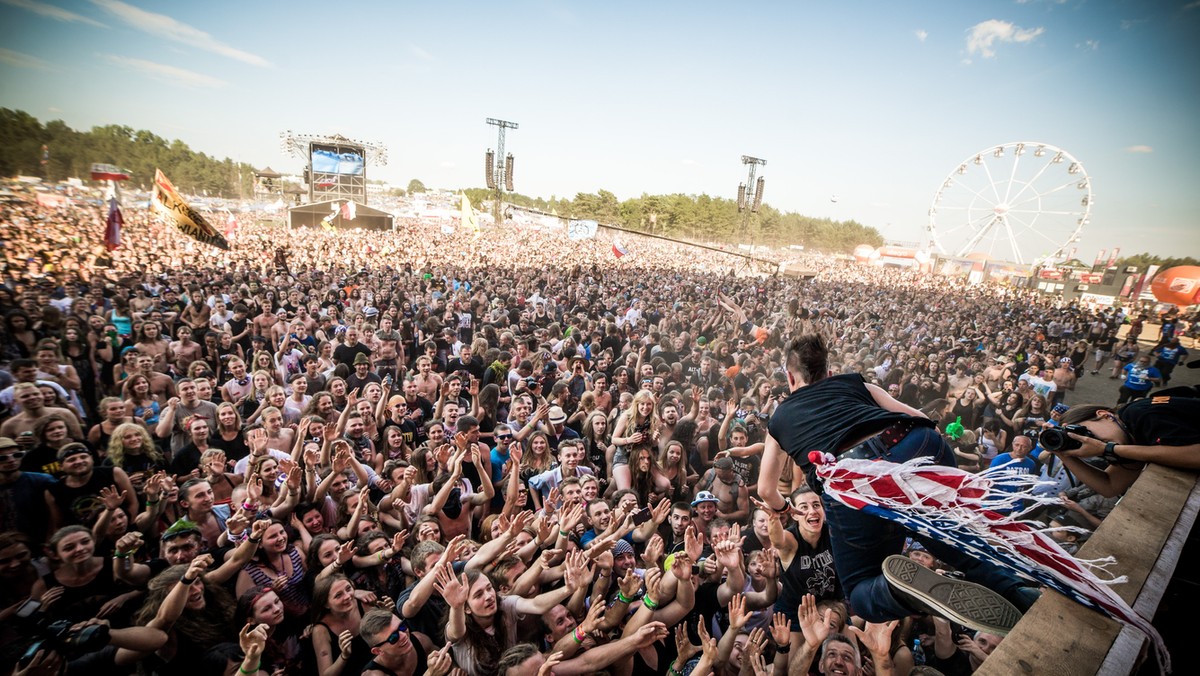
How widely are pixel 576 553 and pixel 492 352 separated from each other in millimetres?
4994

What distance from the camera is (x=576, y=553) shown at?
271 cm

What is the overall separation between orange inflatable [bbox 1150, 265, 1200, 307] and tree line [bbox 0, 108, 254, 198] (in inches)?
1661

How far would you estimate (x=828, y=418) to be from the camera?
2.15m

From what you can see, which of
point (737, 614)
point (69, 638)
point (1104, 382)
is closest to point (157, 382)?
point (69, 638)

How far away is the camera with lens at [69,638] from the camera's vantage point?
2053 mm

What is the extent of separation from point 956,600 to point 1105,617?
0.50 metres

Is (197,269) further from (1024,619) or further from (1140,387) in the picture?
(1140,387)

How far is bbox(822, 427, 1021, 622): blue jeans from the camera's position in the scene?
1.92 meters

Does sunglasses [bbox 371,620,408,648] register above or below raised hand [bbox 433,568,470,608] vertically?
below

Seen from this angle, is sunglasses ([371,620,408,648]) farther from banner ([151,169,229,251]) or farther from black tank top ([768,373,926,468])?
banner ([151,169,229,251])

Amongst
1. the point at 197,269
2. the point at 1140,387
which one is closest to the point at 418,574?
the point at 1140,387

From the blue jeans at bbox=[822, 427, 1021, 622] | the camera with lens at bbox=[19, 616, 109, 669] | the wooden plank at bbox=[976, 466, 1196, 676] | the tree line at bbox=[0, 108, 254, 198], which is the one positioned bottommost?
the camera with lens at bbox=[19, 616, 109, 669]

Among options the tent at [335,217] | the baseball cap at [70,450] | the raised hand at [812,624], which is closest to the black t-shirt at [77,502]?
the baseball cap at [70,450]

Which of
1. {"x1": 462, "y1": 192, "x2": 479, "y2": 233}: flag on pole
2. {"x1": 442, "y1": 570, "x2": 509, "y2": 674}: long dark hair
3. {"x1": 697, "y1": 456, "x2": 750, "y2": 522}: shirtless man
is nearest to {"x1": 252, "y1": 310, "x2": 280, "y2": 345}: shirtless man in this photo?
{"x1": 442, "y1": 570, "x2": 509, "y2": 674}: long dark hair
